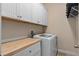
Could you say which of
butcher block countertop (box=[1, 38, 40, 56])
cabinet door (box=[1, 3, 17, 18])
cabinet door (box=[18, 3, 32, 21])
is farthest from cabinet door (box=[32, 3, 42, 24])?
butcher block countertop (box=[1, 38, 40, 56])

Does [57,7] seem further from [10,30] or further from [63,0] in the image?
[63,0]

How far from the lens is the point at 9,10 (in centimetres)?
146

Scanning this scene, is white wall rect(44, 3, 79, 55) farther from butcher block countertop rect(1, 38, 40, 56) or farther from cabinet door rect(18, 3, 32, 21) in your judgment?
butcher block countertop rect(1, 38, 40, 56)

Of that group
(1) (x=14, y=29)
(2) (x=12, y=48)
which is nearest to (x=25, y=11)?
(1) (x=14, y=29)

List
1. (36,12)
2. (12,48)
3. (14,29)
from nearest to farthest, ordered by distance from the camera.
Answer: (12,48) → (14,29) → (36,12)

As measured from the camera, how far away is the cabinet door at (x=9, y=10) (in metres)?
1.32

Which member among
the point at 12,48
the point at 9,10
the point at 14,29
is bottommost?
the point at 12,48

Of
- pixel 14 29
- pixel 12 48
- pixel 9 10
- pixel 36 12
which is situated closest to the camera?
pixel 12 48

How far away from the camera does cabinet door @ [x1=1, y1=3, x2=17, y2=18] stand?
4.34 ft

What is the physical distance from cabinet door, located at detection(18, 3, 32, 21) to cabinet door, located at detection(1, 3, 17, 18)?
0.74 ft

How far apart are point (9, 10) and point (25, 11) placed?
0.61 m

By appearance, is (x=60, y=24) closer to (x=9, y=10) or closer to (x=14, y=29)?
(x=14, y=29)

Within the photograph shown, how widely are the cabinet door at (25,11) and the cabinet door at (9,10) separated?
0.22 m

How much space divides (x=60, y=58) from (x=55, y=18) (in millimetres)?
2023
